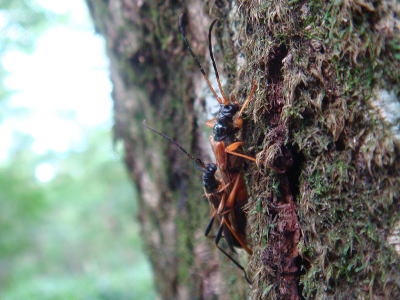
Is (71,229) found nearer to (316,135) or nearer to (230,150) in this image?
(230,150)

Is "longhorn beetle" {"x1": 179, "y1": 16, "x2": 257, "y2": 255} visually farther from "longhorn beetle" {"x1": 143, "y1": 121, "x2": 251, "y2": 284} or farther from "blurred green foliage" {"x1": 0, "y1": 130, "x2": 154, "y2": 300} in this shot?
"blurred green foliage" {"x1": 0, "y1": 130, "x2": 154, "y2": 300}

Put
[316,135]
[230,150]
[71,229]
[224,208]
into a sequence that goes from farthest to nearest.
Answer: [71,229] → [224,208] → [230,150] → [316,135]

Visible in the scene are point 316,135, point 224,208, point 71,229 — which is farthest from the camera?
point 71,229

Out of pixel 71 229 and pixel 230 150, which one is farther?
pixel 71 229

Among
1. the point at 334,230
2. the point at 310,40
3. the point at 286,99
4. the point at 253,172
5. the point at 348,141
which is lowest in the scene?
the point at 334,230

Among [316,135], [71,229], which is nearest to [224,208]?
[316,135]

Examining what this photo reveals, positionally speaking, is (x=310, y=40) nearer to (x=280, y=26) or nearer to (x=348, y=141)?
(x=280, y=26)

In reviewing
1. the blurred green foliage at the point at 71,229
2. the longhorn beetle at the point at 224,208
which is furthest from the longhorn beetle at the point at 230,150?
the blurred green foliage at the point at 71,229

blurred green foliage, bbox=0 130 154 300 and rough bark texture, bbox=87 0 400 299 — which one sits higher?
rough bark texture, bbox=87 0 400 299

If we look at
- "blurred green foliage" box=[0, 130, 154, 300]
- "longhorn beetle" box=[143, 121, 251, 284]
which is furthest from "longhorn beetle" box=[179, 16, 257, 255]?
"blurred green foliage" box=[0, 130, 154, 300]

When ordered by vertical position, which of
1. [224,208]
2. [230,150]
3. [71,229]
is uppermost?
[230,150]

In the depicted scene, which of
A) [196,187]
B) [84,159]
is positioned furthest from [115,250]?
[196,187]
